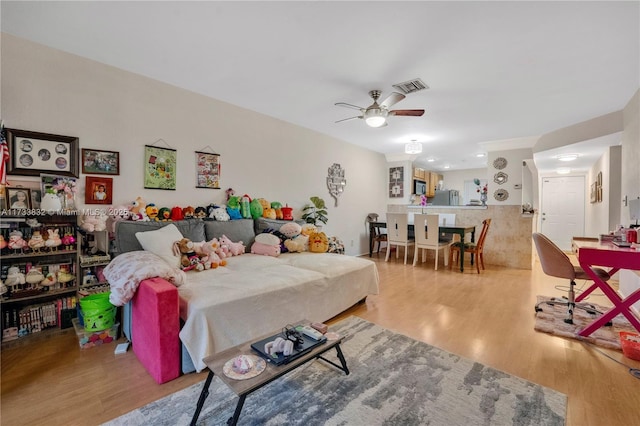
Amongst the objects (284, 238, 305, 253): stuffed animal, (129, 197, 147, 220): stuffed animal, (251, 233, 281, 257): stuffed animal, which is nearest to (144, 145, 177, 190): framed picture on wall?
(129, 197, 147, 220): stuffed animal

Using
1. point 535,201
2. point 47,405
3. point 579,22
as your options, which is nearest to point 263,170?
point 47,405

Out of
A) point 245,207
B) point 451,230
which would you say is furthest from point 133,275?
point 451,230

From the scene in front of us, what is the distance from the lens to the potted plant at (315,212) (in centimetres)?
464

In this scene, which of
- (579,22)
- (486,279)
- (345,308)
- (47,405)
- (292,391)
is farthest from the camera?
(486,279)

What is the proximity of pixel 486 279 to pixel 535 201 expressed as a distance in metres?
2.29

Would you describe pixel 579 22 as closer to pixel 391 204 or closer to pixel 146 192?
pixel 146 192

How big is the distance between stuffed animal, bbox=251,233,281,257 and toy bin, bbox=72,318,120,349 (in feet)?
4.87

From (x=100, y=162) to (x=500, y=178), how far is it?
627cm

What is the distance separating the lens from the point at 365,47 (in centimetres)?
225

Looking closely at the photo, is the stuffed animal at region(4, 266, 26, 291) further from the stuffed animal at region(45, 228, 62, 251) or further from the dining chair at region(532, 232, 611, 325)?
the dining chair at region(532, 232, 611, 325)

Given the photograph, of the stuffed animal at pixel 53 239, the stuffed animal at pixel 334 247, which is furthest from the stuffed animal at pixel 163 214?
the stuffed animal at pixel 334 247

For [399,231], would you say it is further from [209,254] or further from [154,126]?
[154,126]

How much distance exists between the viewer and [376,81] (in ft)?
9.24

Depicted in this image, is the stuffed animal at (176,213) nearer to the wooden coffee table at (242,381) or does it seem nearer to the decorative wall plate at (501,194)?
the wooden coffee table at (242,381)
